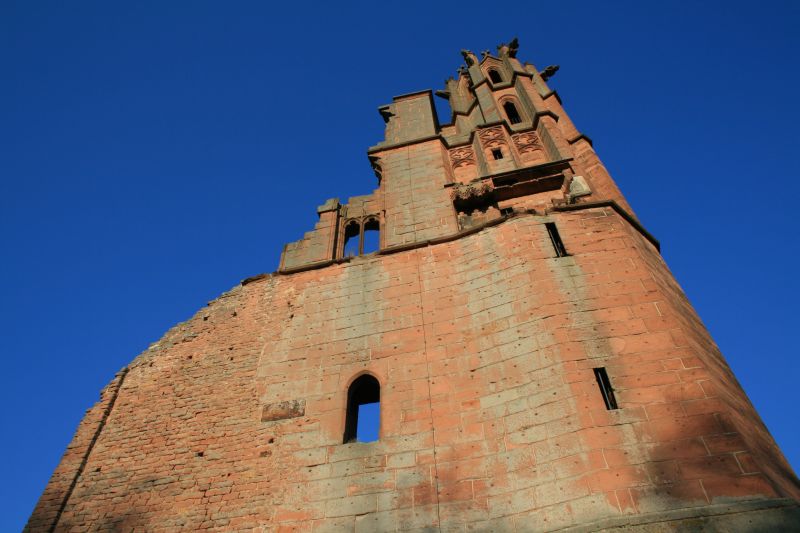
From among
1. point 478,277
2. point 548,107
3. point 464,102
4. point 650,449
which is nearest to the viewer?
point 650,449

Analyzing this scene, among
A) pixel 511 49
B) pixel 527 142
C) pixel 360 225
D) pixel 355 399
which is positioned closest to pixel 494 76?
pixel 511 49

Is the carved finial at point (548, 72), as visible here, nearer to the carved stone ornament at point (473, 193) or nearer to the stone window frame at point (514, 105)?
the stone window frame at point (514, 105)

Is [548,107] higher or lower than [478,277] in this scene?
higher

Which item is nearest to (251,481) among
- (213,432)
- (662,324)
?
(213,432)

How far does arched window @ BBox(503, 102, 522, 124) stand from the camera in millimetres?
17938

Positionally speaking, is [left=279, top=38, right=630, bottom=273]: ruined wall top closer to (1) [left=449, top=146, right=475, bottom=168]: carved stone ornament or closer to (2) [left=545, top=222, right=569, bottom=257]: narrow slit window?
(1) [left=449, top=146, right=475, bottom=168]: carved stone ornament

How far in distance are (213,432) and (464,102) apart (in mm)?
15037

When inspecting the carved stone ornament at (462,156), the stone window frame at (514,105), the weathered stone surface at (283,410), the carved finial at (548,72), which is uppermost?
the carved finial at (548,72)

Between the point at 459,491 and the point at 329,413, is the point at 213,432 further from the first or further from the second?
the point at 459,491

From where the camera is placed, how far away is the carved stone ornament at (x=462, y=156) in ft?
49.8

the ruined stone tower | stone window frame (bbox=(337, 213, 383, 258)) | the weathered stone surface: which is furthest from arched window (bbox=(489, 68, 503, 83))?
the weathered stone surface

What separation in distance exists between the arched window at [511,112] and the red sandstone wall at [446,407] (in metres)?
7.98

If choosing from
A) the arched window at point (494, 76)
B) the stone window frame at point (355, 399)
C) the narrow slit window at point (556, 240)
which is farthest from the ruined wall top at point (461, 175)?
the stone window frame at point (355, 399)

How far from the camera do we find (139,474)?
366 inches
